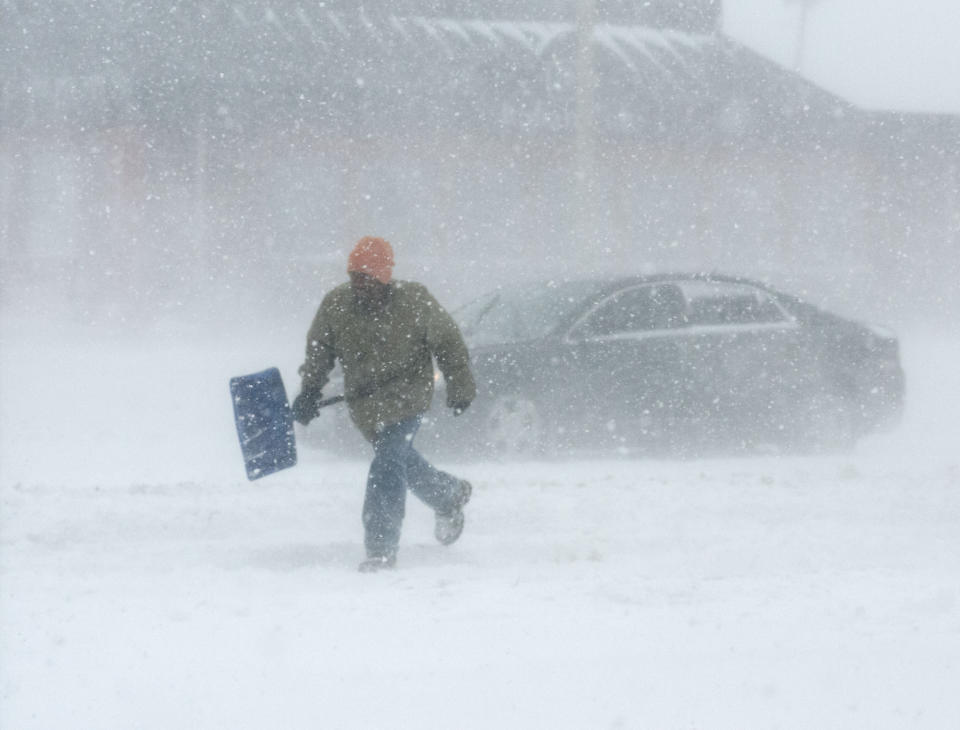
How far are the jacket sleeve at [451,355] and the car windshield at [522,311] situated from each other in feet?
12.5

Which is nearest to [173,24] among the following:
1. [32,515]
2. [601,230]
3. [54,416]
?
[601,230]

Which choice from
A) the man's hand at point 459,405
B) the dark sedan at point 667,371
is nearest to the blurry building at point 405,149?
the dark sedan at point 667,371

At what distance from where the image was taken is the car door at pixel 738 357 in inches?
413

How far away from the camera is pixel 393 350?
20.3 ft

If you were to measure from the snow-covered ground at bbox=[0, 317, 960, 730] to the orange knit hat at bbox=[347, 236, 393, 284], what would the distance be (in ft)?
4.34

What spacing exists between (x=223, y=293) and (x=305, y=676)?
19.6 meters

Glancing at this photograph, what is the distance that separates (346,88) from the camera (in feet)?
78.1

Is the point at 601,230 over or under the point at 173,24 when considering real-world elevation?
under

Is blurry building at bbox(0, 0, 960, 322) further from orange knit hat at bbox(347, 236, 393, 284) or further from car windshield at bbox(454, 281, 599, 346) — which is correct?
orange knit hat at bbox(347, 236, 393, 284)

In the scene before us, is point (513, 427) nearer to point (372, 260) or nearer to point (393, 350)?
point (393, 350)

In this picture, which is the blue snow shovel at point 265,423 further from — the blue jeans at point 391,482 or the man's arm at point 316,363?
the blue jeans at point 391,482

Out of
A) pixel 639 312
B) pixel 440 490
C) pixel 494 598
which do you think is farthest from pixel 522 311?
pixel 494 598

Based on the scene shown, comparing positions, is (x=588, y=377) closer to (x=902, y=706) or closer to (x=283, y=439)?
(x=283, y=439)

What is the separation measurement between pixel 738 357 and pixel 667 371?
0.62 metres
